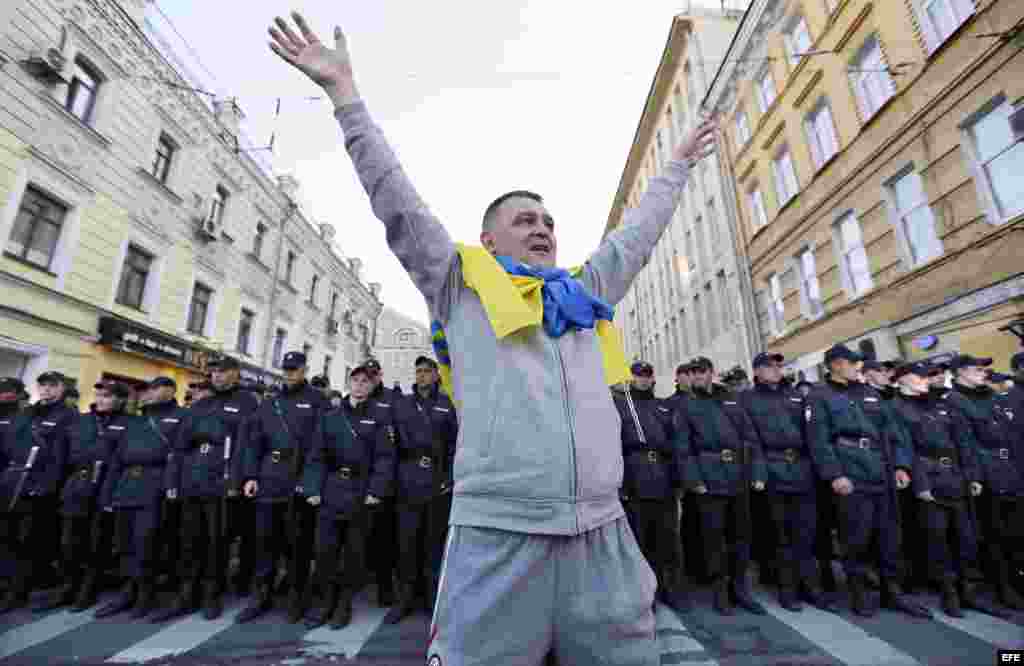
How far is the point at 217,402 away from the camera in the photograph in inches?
204

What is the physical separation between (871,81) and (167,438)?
1435 centimetres

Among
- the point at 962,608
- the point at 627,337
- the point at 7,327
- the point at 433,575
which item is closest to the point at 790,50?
the point at 962,608

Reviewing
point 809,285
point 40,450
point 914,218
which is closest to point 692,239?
point 809,285

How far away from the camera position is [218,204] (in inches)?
600

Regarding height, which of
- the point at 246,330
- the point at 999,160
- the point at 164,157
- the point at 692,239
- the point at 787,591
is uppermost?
the point at 692,239

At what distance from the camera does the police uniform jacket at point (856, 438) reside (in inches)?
173

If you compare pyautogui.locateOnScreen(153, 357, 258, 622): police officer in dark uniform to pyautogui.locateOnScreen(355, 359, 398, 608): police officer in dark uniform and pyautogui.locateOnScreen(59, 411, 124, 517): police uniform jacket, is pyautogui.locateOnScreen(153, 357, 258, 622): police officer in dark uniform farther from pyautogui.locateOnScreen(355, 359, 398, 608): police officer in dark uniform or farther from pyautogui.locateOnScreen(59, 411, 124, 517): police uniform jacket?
pyautogui.locateOnScreen(355, 359, 398, 608): police officer in dark uniform

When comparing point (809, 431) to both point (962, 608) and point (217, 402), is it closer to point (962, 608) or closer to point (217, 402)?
point (962, 608)

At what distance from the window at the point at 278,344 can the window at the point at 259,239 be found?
10.1 ft

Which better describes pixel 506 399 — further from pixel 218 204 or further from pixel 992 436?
pixel 218 204

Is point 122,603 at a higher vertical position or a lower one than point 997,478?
lower

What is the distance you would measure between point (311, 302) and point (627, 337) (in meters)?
23.3

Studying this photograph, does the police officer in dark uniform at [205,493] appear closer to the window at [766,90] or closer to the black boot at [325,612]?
the black boot at [325,612]

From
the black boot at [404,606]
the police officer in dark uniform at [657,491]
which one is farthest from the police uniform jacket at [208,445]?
the police officer in dark uniform at [657,491]
